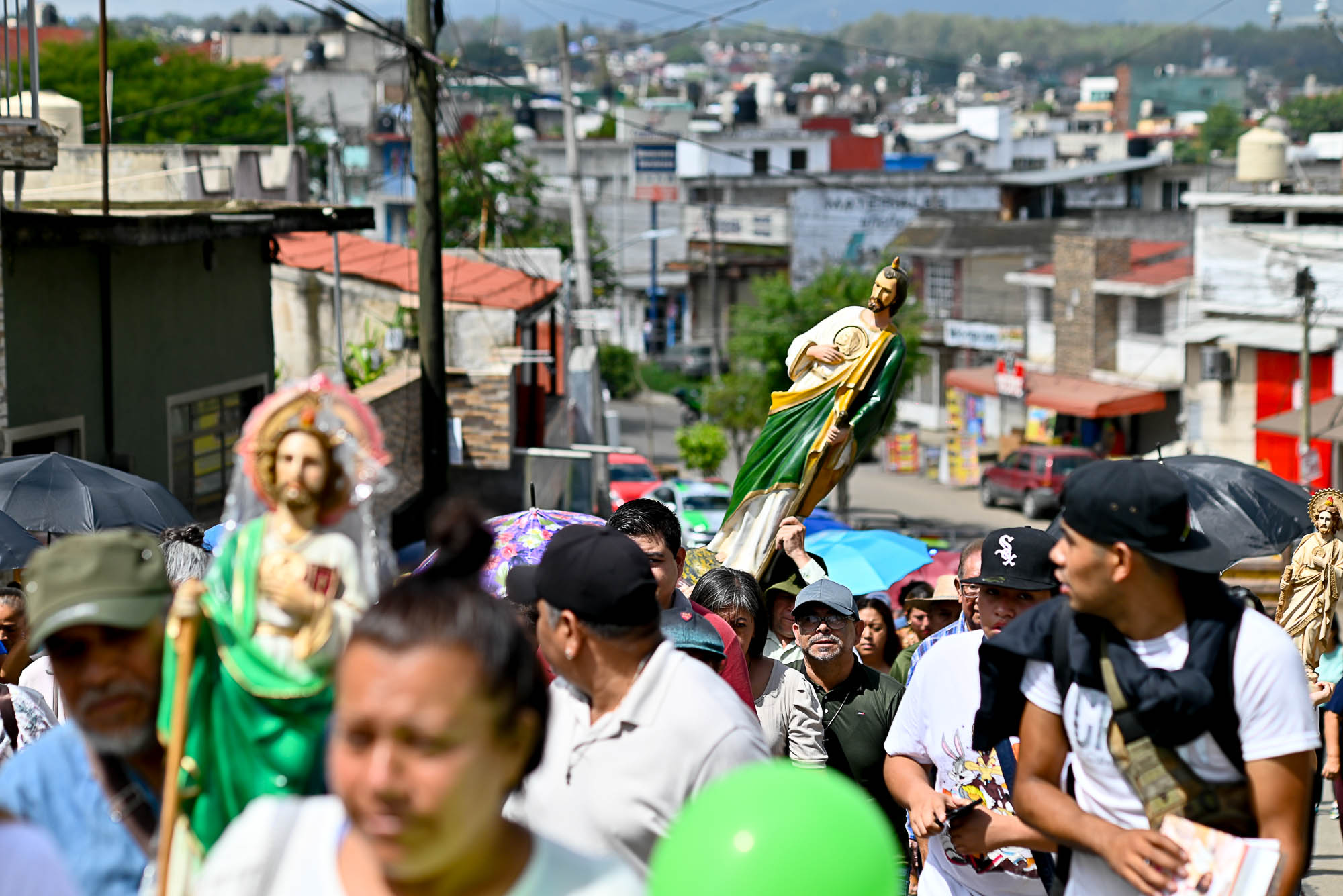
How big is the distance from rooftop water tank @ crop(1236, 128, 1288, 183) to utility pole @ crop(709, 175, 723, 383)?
16.0 metres

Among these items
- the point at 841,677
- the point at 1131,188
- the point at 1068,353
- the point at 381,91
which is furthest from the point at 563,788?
the point at 381,91

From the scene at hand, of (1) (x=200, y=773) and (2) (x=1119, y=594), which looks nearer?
(1) (x=200, y=773)

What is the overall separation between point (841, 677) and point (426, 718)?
3965 millimetres

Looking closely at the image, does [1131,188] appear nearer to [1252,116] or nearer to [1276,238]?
[1276,238]

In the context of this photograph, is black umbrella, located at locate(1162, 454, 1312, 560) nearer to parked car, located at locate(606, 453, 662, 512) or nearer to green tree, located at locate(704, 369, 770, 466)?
parked car, located at locate(606, 453, 662, 512)

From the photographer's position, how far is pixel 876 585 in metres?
9.74

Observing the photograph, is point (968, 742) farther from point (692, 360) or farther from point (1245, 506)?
point (692, 360)

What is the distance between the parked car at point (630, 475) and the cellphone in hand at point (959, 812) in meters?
24.2

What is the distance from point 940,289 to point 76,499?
46.2 metres

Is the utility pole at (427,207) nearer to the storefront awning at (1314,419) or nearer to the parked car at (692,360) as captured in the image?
the storefront awning at (1314,419)

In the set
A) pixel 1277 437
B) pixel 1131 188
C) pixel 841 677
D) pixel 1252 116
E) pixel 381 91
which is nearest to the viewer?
pixel 841 677

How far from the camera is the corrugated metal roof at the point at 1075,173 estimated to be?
5956 centimetres

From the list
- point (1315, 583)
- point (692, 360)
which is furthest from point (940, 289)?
point (1315, 583)

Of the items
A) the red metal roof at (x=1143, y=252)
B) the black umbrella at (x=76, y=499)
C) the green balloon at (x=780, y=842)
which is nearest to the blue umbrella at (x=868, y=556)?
the black umbrella at (x=76, y=499)
